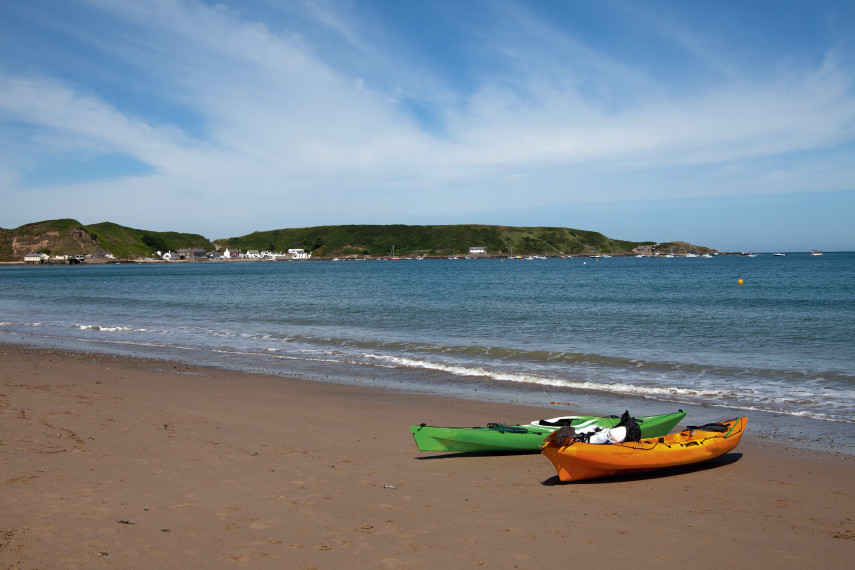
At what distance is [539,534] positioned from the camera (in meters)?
5.57

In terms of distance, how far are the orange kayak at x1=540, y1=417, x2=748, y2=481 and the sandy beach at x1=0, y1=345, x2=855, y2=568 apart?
0.67 ft

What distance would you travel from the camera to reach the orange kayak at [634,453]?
23.6 feet

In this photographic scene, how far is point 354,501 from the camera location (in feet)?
20.7

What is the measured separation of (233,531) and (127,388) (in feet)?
29.5

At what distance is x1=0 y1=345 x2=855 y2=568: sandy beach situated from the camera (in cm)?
505

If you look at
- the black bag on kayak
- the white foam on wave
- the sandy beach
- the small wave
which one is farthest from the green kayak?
A: the small wave

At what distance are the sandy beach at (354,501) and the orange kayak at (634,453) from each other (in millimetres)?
203

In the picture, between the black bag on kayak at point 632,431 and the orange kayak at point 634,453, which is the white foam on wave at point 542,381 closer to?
the orange kayak at point 634,453

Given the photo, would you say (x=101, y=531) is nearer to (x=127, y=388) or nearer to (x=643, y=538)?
(x=643, y=538)

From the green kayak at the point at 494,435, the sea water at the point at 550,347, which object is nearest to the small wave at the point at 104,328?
the sea water at the point at 550,347

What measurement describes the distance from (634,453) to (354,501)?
3.69 metres

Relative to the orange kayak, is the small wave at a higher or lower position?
lower

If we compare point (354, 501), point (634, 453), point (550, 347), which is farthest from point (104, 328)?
point (634, 453)

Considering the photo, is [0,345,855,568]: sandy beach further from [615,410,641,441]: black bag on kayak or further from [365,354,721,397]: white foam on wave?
[365,354,721,397]: white foam on wave
